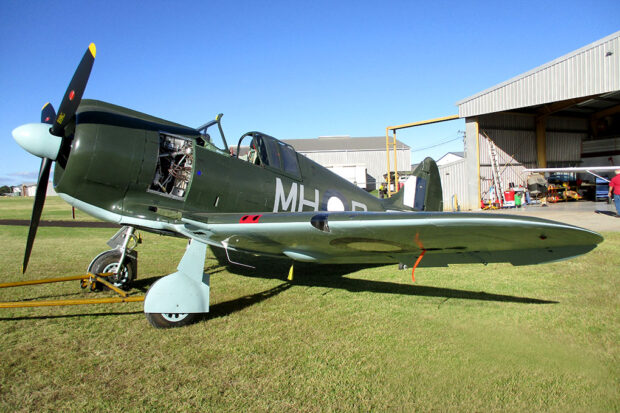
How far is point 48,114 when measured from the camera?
4.25 meters

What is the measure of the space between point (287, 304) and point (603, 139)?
28742mm

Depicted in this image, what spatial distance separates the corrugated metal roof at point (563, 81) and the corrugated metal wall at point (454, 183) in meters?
3.15

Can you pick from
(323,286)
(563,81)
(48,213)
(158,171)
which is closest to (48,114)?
(158,171)

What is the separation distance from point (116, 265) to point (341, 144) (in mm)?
40836

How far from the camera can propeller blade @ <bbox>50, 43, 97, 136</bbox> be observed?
3643 millimetres

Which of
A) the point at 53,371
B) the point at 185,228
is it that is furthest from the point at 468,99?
the point at 53,371

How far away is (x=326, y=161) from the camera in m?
41.9

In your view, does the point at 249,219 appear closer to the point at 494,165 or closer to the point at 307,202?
the point at 307,202

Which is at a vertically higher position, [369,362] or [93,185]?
[93,185]

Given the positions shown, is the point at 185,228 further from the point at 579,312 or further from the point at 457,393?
the point at 579,312

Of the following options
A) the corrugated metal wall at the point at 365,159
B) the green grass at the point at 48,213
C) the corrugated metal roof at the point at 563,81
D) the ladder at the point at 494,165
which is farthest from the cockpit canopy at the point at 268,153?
the corrugated metal wall at the point at 365,159

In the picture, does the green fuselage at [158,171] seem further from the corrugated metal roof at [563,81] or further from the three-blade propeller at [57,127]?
the corrugated metal roof at [563,81]

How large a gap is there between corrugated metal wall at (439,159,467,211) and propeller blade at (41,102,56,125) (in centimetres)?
1952

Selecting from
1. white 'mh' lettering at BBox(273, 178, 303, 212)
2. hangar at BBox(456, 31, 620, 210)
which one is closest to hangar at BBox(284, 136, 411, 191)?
hangar at BBox(456, 31, 620, 210)
